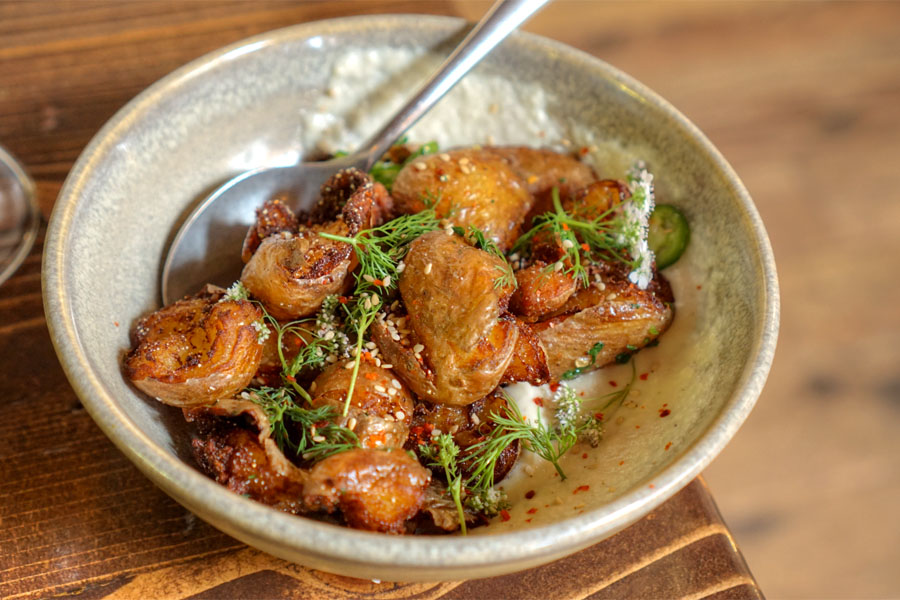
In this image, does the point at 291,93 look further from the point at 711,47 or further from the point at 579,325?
the point at 711,47

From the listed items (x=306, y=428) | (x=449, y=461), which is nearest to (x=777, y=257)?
(x=449, y=461)

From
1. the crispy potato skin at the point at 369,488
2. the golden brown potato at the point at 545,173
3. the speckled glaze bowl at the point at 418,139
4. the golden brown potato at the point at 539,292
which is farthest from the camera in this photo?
the golden brown potato at the point at 545,173

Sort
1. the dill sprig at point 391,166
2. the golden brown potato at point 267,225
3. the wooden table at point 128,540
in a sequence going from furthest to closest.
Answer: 1. the dill sprig at point 391,166
2. the golden brown potato at point 267,225
3. the wooden table at point 128,540

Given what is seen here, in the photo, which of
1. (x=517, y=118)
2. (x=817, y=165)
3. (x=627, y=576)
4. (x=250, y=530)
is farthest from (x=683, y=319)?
(x=817, y=165)

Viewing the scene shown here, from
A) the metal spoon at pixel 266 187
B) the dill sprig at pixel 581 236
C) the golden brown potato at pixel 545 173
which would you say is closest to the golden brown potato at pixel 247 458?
the metal spoon at pixel 266 187

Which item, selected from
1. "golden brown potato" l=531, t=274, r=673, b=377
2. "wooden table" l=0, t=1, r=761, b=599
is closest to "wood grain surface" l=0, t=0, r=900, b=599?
"wooden table" l=0, t=1, r=761, b=599

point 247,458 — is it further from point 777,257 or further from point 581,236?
point 777,257

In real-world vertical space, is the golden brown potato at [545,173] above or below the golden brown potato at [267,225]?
above

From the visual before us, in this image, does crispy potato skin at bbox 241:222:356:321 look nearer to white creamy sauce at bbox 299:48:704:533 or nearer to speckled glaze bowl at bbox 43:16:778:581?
speckled glaze bowl at bbox 43:16:778:581

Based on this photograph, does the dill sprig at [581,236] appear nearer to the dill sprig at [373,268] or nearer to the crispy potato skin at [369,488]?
the dill sprig at [373,268]
